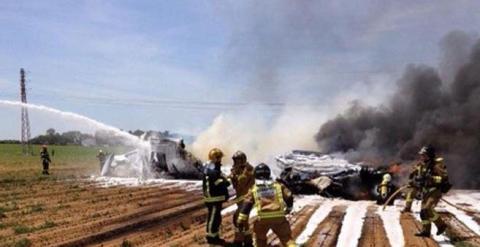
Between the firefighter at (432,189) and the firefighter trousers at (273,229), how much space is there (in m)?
4.96

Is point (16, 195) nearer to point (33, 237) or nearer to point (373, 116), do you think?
point (33, 237)

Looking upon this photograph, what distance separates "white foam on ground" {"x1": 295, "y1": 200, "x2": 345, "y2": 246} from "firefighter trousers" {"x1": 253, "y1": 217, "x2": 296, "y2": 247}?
316 centimetres

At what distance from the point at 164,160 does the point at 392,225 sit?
49.6ft

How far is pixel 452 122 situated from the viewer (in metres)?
29.0

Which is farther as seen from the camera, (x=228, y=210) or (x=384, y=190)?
(x=384, y=190)

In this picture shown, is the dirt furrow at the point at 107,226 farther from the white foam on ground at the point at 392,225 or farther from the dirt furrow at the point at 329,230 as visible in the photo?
the white foam on ground at the point at 392,225

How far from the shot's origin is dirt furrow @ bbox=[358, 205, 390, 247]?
35.4ft

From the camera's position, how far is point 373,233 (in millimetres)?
12039

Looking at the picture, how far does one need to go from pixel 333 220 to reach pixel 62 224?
677 cm

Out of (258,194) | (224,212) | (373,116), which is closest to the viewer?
(258,194)

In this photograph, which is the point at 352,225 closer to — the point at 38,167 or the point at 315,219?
the point at 315,219

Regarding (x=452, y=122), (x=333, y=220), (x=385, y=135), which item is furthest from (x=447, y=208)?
(x=385, y=135)

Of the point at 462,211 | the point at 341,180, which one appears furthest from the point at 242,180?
the point at 341,180

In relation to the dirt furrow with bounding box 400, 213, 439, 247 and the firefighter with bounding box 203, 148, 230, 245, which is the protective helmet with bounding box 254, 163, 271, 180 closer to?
the firefighter with bounding box 203, 148, 230, 245
